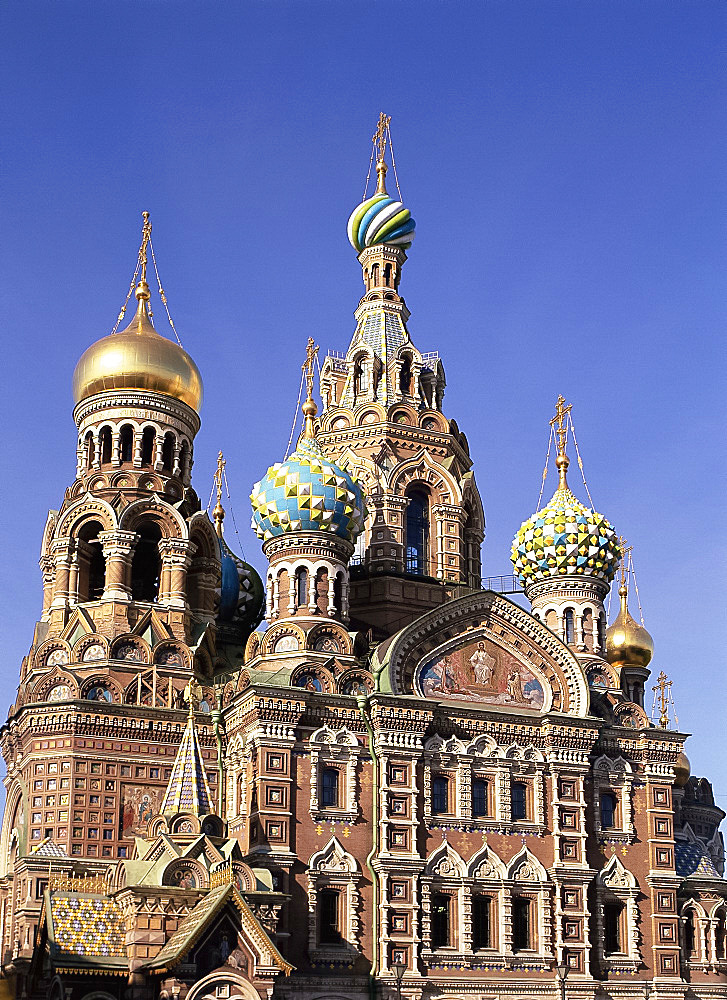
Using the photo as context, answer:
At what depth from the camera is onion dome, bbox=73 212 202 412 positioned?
105 feet

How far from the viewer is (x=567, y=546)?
32.6 meters

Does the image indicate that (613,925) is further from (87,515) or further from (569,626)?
(87,515)

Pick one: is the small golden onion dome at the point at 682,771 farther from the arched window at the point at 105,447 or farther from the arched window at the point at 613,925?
the arched window at the point at 105,447

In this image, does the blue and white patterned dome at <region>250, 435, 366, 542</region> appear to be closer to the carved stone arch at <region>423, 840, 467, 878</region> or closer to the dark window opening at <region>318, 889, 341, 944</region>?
the carved stone arch at <region>423, 840, 467, 878</region>

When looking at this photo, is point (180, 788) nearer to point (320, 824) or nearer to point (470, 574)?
point (320, 824)

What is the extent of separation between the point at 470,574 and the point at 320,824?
29.8 feet

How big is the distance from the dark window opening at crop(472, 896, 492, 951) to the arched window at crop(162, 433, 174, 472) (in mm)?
11240

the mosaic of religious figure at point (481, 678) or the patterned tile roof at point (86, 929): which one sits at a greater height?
the mosaic of religious figure at point (481, 678)

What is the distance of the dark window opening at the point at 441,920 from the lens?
27.5 m

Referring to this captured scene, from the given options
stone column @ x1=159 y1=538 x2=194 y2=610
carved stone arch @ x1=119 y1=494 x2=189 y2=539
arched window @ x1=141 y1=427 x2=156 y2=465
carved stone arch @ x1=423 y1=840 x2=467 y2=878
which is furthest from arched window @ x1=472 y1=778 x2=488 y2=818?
arched window @ x1=141 y1=427 x2=156 y2=465

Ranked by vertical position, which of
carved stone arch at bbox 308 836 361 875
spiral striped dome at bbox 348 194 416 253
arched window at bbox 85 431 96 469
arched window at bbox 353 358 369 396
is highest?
spiral striped dome at bbox 348 194 416 253

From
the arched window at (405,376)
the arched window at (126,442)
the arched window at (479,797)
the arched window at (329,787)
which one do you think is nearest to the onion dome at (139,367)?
the arched window at (126,442)

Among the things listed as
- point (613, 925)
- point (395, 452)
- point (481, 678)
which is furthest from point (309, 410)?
point (613, 925)

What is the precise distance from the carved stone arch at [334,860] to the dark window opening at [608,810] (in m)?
5.84
